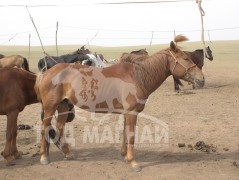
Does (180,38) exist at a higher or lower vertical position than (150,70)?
higher

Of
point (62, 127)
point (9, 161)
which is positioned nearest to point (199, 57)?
point (62, 127)

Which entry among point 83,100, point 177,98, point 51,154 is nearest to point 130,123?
point 83,100

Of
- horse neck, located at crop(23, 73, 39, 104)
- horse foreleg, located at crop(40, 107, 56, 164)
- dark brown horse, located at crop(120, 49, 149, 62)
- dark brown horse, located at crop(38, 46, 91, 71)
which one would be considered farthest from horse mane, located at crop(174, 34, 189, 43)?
dark brown horse, located at crop(38, 46, 91, 71)

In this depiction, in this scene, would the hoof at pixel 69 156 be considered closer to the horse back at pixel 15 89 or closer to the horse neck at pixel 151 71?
the horse back at pixel 15 89

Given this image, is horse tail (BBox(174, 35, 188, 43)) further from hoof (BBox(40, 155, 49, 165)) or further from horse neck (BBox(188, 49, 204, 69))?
horse neck (BBox(188, 49, 204, 69))

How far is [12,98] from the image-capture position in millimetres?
6027

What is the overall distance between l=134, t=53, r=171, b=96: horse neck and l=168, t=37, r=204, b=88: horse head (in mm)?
136

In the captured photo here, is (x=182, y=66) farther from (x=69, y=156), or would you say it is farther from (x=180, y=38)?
(x=69, y=156)

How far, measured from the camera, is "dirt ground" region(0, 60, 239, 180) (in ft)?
18.4

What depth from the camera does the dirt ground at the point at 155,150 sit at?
18.4 feet

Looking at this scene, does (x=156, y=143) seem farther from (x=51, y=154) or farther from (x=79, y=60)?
(x=79, y=60)

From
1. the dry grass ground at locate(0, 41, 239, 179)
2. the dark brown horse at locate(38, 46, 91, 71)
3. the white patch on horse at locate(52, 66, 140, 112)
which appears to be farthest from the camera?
the dark brown horse at locate(38, 46, 91, 71)

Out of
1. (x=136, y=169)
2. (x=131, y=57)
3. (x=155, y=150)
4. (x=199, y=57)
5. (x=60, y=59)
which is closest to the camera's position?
(x=136, y=169)

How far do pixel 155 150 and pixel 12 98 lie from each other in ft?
10.7
